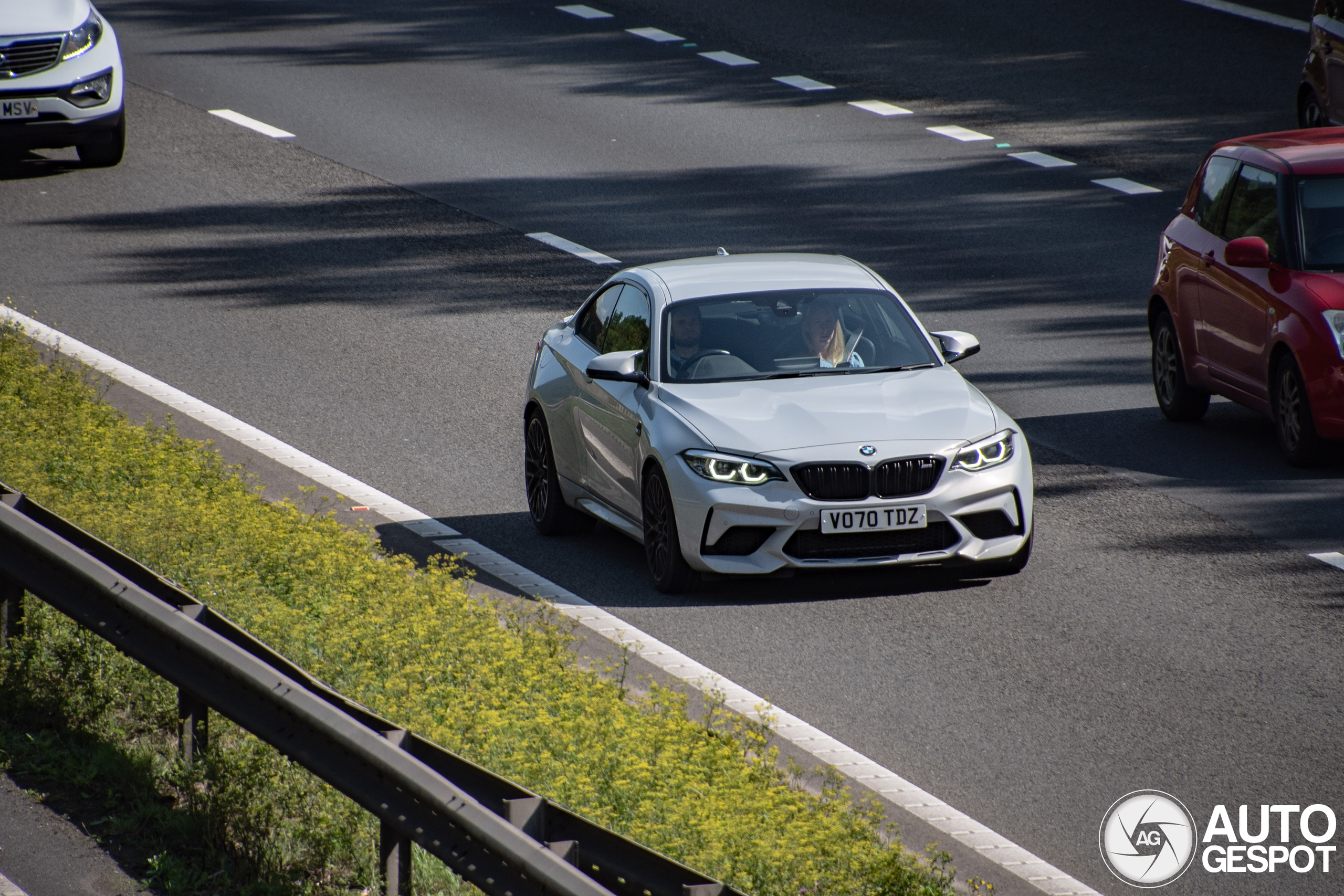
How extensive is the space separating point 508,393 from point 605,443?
3.33 meters

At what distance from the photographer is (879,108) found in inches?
907

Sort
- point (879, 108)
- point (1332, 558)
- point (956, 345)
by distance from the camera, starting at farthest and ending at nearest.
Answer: point (879, 108) < point (956, 345) < point (1332, 558)

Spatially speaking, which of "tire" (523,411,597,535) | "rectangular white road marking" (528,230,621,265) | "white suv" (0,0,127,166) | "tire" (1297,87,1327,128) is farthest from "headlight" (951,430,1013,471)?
"white suv" (0,0,127,166)

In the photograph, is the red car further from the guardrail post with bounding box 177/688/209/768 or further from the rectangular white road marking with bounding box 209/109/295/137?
the rectangular white road marking with bounding box 209/109/295/137

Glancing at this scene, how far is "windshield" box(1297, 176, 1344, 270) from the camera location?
1208cm

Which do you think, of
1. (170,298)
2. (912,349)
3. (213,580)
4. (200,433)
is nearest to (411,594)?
(213,580)

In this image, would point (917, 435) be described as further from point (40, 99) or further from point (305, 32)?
point (305, 32)

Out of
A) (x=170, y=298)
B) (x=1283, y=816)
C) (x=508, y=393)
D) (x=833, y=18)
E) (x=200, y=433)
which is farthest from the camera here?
(x=833, y=18)

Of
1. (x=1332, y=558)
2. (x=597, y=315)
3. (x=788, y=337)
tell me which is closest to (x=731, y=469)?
(x=788, y=337)

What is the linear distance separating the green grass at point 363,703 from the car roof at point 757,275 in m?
2.39

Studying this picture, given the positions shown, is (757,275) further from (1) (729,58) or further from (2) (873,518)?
(1) (729,58)

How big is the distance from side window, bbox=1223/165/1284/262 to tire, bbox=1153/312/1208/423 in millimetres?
833

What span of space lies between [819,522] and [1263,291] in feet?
13.7

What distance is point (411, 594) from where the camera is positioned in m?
8.47
